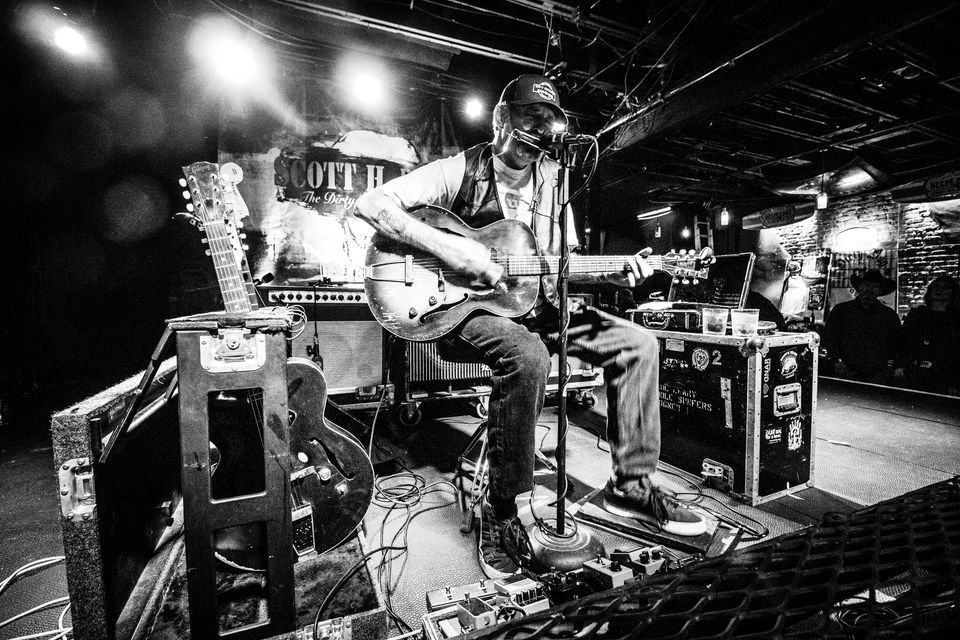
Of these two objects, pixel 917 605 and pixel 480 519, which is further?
pixel 480 519

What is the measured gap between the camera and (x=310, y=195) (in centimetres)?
458

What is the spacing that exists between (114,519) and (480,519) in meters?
1.50

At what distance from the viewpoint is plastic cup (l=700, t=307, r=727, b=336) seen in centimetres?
255

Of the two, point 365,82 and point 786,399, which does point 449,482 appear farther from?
point 365,82

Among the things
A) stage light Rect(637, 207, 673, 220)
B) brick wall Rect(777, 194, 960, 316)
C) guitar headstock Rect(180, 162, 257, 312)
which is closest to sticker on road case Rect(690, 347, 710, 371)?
guitar headstock Rect(180, 162, 257, 312)

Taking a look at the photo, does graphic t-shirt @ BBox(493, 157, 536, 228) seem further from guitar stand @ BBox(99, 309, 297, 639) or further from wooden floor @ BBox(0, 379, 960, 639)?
wooden floor @ BBox(0, 379, 960, 639)

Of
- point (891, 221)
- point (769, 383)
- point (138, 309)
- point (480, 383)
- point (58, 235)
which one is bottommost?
point (480, 383)

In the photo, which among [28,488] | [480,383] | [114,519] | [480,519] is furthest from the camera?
[480,383]

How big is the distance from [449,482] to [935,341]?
28.2ft

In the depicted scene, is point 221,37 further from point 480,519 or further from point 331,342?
point 480,519

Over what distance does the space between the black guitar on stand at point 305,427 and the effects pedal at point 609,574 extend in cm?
103

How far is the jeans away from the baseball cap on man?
115 centimetres

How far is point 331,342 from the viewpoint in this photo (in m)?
3.62

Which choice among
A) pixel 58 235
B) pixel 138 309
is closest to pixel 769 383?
pixel 138 309
